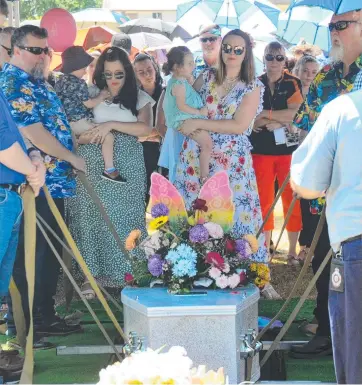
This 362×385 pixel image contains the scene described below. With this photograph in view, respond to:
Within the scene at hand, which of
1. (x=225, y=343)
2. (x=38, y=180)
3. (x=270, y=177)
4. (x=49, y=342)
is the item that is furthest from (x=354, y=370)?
(x=270, y=177)

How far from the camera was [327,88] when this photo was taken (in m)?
4.73

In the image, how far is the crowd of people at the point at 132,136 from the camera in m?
4.50

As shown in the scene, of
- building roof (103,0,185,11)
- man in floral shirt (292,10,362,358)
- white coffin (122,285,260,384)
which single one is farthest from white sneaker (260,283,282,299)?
building roof (103,0,185,11)

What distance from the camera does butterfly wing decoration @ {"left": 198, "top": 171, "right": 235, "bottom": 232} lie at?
4.49m

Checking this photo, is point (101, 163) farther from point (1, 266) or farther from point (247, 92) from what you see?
point (1, 266)

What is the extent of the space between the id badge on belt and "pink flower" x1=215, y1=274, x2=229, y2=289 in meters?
1.06

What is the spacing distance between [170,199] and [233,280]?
Result: 0.62 metres

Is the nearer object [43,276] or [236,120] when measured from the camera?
[43,276]

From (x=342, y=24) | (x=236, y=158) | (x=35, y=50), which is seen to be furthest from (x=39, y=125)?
(x=342, y=24)

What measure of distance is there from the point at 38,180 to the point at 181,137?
2605 millimetres

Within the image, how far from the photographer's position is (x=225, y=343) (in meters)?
3.86

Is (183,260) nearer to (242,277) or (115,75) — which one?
(242,277)

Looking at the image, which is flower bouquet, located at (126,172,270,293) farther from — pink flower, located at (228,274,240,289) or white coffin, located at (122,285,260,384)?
white coffin, located at (122,285,260,384)

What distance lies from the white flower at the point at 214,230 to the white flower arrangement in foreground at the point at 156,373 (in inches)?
88.2
